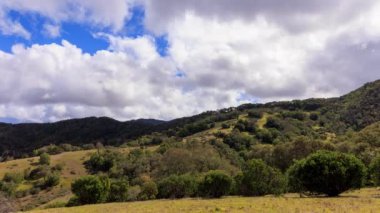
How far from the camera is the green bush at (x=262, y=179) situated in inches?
2945

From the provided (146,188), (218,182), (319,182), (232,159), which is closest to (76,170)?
(232,159)

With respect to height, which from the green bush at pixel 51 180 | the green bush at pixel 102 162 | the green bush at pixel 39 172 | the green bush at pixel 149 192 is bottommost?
the green bush at pixel 149 192

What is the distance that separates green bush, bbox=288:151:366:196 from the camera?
59.2m

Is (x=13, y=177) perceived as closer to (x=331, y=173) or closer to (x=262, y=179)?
(x=262, y=179)

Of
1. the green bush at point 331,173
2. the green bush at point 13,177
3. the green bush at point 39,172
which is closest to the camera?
the green bush at point 331,173

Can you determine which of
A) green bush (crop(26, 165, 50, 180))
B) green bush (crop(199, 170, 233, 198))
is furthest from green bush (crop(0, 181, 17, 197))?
green bush (crop(199, 170, 233, 198))

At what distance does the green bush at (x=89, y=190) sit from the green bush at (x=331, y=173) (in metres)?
37.6

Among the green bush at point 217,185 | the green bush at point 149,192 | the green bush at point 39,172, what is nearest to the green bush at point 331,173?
the green bush at point 217,185

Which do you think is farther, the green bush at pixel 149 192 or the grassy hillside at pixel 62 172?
the grassy hillside at pixel 62 172

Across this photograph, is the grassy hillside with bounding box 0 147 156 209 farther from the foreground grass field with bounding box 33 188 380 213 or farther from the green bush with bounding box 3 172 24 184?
the foreground grass field with bounding box 33 188 380 213

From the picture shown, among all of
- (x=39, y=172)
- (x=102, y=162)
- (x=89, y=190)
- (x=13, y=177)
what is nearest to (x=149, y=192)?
(x=89, y=190)

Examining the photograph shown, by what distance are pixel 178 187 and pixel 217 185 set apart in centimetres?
1360

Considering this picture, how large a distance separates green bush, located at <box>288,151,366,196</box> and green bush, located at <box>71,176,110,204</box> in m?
37.6

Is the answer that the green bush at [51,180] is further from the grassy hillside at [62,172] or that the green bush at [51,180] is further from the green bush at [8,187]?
the green bush at [8,187]
